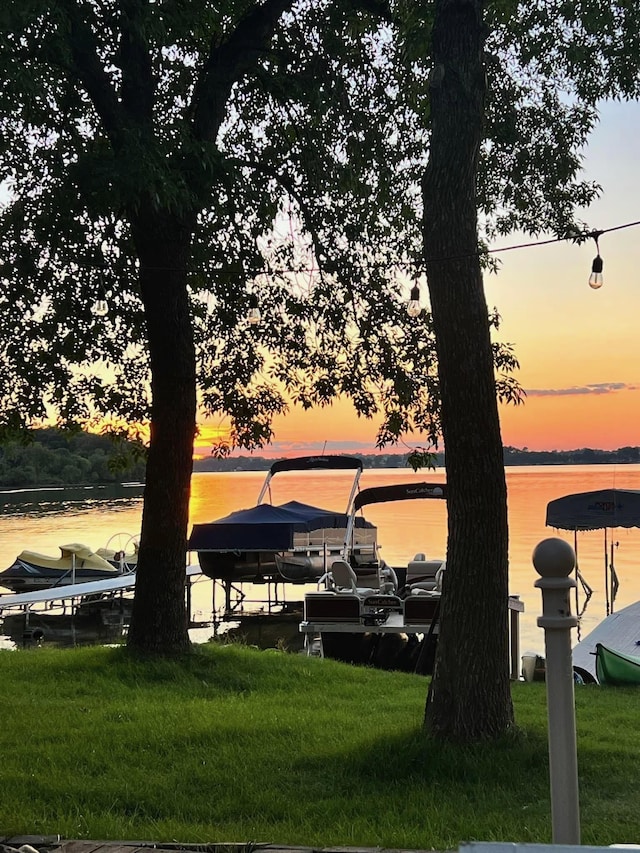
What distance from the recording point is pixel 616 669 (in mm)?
11664

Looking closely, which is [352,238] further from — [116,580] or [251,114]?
[116,580]

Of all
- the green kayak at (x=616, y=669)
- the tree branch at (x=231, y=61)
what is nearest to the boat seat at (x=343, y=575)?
the green kayak at (x=616, y=669)

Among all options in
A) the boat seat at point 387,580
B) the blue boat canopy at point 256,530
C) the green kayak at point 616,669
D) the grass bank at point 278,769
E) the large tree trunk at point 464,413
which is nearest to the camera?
the grass bank at point 278,769

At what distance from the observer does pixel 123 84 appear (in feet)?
34.4

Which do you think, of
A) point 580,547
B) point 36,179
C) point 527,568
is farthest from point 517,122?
point 580,547

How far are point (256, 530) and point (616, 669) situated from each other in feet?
34.4

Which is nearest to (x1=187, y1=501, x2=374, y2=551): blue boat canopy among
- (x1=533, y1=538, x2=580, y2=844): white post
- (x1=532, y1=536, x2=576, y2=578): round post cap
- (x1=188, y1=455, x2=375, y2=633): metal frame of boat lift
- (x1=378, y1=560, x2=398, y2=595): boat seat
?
(x1=188, y1=455, x2=375, y2=633): metal frame of boat lift

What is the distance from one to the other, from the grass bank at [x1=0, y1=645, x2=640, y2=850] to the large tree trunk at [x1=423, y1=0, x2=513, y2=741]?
0.42m

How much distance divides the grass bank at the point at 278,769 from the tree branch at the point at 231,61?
19.4ft

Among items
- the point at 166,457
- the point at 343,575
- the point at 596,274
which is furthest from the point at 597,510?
the point at 596,274

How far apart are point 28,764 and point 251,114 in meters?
8.66

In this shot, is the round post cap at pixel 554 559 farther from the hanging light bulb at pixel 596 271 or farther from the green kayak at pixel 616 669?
the green kayak at pixel 616 669

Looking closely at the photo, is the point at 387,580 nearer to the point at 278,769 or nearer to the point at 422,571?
the point at 422,571

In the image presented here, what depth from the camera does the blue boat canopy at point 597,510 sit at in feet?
63.3
